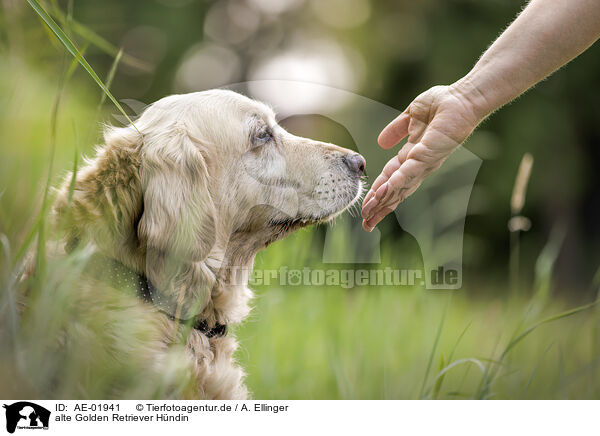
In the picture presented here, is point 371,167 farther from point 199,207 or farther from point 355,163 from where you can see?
point 199,207

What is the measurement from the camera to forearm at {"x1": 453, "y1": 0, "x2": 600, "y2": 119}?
174 centimetres

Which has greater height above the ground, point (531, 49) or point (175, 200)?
point (531, 49)

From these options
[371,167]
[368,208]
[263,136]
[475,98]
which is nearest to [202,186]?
[263,136]

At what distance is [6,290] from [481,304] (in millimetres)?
4173

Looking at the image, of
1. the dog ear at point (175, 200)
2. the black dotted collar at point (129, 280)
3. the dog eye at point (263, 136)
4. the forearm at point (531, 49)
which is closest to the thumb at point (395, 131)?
the forearm at point (531, 49)

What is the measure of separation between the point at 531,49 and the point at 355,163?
930mm

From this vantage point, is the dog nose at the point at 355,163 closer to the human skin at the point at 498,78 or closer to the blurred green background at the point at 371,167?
the human skin at the point at 498,78

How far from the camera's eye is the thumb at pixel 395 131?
2.28 meters

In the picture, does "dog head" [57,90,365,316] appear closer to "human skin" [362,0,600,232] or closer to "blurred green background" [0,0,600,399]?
"blurred green background" [0,0,600,399]

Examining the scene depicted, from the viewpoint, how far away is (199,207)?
200 cm

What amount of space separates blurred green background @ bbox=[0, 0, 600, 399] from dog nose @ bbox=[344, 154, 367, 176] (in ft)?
1.67

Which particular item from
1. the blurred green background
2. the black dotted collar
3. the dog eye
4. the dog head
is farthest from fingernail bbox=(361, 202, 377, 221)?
the black dotted collar

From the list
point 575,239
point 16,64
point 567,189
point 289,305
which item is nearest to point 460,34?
point 567,189

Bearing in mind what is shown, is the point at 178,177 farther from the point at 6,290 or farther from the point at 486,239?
the point at 486,239
